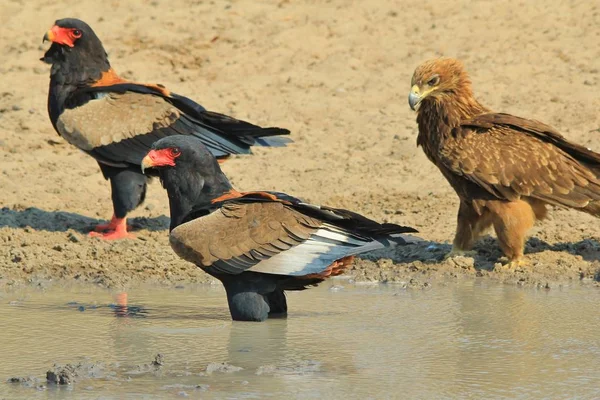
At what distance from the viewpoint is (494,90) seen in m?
11.5

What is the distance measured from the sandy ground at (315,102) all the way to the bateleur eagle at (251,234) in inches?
59.1

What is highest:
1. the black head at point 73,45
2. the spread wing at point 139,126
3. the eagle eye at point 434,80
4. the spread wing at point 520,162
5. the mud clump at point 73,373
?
the black head at point 73,45

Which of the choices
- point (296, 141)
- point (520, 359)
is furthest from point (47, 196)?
point (520, 359)

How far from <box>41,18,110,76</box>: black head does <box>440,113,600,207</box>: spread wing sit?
3020mm

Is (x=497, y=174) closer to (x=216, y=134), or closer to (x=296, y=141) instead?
(x=216, y=134)

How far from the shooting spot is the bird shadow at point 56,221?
9094mm

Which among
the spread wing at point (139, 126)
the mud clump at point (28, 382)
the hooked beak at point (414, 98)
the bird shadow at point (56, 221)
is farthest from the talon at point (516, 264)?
the mud clump at point (28, 382)

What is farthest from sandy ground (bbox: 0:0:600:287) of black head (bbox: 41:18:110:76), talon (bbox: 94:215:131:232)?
black head (bbox: 41:18:110:76)

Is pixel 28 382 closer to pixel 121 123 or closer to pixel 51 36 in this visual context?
pixel 121 123

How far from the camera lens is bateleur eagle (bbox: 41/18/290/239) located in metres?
8.87

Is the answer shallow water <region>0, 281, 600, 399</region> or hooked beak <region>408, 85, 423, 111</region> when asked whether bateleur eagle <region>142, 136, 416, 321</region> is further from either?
hooked beak <region>408, 85, 423, 111</region>

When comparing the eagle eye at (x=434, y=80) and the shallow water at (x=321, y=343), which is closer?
the shallow water at (x=321, y=343)

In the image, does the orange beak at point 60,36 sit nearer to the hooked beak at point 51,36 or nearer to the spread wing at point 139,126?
the hooked beak at point 51,36

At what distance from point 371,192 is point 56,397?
536 centimetres
